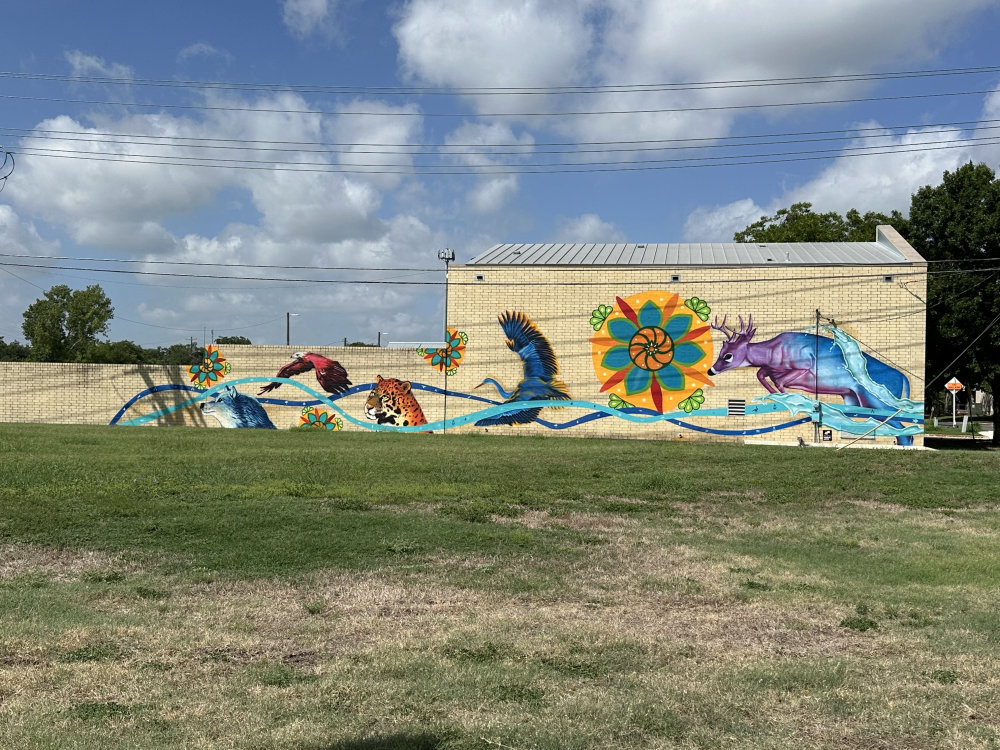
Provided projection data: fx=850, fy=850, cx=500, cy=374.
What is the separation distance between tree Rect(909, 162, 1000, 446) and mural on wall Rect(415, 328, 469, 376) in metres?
16.3

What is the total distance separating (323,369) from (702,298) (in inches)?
497

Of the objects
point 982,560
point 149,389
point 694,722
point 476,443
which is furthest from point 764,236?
point 694,722

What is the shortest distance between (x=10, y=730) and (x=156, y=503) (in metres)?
7.43

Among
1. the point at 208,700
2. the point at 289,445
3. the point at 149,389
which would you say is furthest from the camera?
the point at 149,389

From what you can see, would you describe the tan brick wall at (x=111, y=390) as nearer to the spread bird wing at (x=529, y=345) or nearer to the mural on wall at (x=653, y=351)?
the spread bird wing at (x=529, y=345)

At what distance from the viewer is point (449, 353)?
91.8 ft

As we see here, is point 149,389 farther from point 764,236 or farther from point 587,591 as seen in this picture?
point 764,236

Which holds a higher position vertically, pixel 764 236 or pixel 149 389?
pixel 764 236

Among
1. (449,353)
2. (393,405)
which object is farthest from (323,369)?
(449,353)

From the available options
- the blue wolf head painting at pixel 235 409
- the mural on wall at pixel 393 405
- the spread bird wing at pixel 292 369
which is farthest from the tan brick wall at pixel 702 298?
the blue wolf head painting at pixel 235 409

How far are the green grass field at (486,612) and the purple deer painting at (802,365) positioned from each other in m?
11.5

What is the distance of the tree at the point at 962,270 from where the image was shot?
1168 inches

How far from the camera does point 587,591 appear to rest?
7898 mm

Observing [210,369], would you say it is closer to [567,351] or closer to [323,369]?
[323,369]
